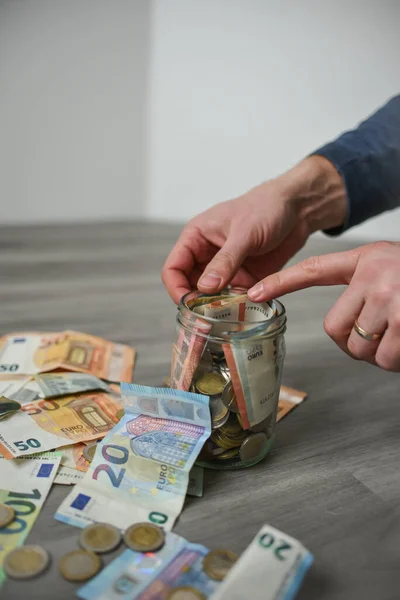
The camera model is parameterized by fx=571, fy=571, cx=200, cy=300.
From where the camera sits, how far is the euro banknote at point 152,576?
49 cm

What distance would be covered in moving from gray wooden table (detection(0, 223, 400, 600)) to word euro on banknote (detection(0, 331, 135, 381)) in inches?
1.6

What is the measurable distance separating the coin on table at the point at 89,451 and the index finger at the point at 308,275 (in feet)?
0.86

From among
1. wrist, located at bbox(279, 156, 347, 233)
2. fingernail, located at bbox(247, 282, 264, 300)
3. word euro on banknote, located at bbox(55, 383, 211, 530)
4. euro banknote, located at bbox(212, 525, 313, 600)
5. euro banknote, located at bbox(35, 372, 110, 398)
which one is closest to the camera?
euro banknote, located at bbox(212, 525, 313, 600)

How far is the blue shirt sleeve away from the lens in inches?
41.0

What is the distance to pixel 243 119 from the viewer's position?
7.29 ft

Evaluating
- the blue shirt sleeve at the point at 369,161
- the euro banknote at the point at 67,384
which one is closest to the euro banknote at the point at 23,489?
the euro banknote at the point at 67,384

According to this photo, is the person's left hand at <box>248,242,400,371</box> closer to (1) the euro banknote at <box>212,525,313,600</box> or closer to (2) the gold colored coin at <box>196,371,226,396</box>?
(2) the gold colored coin at <box>196,371,226,396</box>

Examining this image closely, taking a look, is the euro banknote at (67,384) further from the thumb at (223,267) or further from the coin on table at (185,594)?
the coin on table at (185,594)

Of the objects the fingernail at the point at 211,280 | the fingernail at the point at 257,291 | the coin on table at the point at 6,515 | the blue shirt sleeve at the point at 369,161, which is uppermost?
the blue shirt sleeve at the point at 369,161

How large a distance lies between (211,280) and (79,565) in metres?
0.37

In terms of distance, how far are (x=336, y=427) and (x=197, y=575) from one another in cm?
35

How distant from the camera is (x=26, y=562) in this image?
518 millimetres

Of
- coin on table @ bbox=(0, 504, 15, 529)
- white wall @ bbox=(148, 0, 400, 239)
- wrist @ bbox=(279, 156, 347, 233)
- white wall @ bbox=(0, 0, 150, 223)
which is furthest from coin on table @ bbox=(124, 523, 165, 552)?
white wall @ bbox=(0, 0, 150, 223)

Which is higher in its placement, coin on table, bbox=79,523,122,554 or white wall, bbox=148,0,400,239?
white wall, bbox=148,0,400,239
